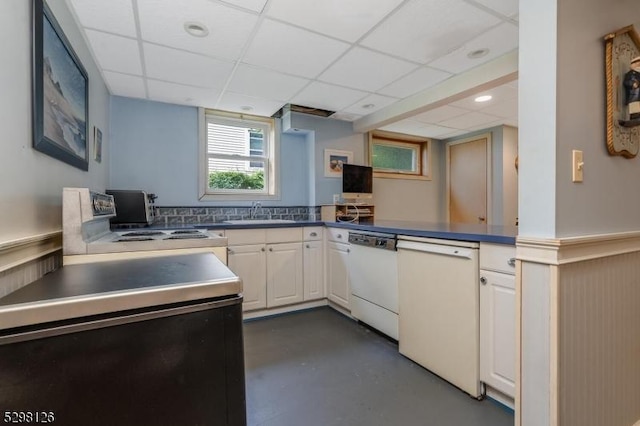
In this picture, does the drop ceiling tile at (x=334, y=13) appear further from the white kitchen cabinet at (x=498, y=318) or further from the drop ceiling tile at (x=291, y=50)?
the white kitchen cabinet at (x=498, y=318)

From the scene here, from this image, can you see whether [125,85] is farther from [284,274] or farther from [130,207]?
[284,274]

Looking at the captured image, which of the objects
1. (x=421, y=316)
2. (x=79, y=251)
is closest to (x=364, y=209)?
(x=421, y=316)

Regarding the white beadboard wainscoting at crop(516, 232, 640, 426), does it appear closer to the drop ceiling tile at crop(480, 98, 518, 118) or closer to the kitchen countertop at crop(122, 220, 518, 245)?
the kitchen countertop at crop(122, 220, 518, 245)

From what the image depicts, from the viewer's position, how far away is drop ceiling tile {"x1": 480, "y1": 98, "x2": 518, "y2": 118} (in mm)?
3230

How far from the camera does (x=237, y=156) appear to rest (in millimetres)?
3514

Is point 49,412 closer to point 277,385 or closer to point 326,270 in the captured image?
point 277,385

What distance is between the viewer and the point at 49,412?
0.59 m

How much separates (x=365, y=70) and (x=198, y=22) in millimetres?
1291

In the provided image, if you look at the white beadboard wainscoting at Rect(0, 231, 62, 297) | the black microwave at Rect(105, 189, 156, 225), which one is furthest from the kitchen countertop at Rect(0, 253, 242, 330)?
the black microwave at Rect(105, 189, 156, 225)

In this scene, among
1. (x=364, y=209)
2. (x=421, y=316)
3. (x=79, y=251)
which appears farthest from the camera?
(x=364, y=209)

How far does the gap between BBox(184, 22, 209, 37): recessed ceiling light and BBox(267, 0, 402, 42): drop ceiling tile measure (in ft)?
1.47

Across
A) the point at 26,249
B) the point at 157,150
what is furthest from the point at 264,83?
the point at 26,249

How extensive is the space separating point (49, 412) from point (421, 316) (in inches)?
73.9

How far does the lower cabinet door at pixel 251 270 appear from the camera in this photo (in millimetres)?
2805
